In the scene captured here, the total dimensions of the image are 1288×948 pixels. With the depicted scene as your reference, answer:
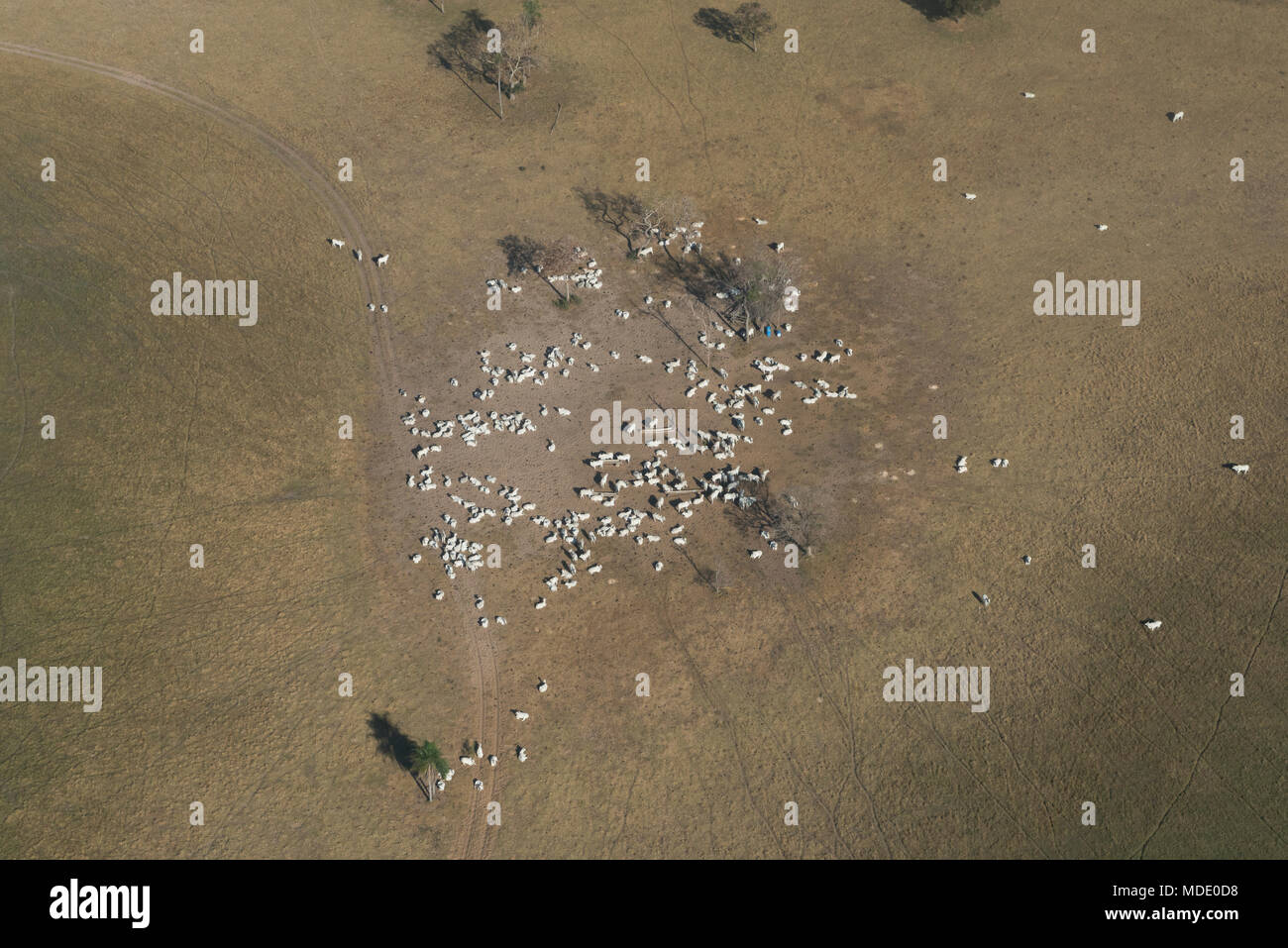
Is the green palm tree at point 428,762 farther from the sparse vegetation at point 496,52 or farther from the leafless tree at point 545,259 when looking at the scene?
the sparse vegetation at point 496,52

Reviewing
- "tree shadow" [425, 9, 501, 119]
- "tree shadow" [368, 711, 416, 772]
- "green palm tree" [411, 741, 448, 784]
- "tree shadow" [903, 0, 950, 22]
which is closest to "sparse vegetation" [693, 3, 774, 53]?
"tree shadow" [903, 0, 950, 22]

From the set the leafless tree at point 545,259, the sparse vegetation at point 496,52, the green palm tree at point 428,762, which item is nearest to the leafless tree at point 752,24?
the sparse vegetation at point 496,52

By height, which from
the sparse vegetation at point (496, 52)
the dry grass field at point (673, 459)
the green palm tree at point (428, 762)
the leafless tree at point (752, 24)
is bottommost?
the green palm tree at point (428, 762)

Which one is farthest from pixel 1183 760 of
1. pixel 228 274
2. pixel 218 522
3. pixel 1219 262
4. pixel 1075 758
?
pixel 228 274

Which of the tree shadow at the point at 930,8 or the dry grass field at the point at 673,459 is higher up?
the tree shadow at the point at 930,8

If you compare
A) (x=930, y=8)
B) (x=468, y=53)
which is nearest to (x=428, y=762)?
(x=468, y=53)

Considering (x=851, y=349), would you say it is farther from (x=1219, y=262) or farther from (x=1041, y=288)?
(x=1219, y=262)
